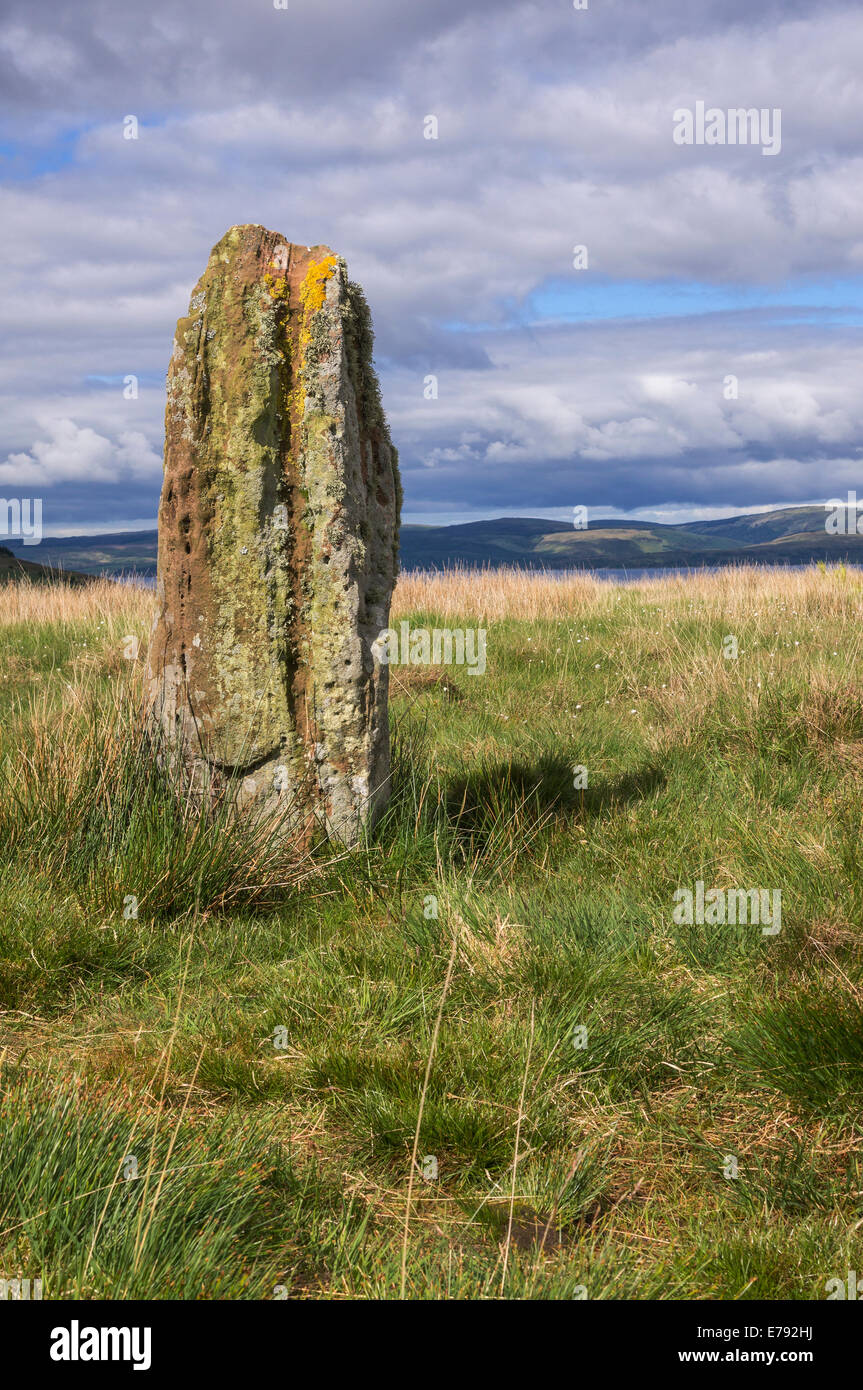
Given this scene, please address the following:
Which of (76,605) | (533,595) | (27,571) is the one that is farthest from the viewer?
(27,571)

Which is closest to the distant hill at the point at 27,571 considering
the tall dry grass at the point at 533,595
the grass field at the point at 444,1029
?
the tall dry grass at the point at 533,595

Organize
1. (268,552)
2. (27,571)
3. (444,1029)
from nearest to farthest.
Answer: (444,1029) < (268,552) < (27,571)

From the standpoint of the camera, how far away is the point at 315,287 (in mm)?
4684

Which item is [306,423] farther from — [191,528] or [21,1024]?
[21,1024]

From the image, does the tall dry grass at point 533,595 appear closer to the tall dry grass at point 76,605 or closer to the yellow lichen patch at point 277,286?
the tall dry grass at point 76,605

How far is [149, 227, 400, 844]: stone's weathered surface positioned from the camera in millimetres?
4590

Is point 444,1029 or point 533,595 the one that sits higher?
point 533,595

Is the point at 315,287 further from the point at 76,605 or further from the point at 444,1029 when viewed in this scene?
the point at 76,605

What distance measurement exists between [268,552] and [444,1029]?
236 cm

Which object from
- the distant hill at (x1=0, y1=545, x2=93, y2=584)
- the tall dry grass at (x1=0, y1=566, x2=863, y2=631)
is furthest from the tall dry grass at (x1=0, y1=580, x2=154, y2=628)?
the distant hill at (x1=0, y1=545, x2=93, y2=584)

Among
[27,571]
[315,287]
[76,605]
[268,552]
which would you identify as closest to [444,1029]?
[268,552]

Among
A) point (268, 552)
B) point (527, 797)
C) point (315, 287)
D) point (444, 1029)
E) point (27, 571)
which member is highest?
point (315, 287)

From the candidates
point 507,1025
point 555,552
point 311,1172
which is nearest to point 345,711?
point 507,1025

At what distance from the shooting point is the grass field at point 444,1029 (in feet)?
7.52
